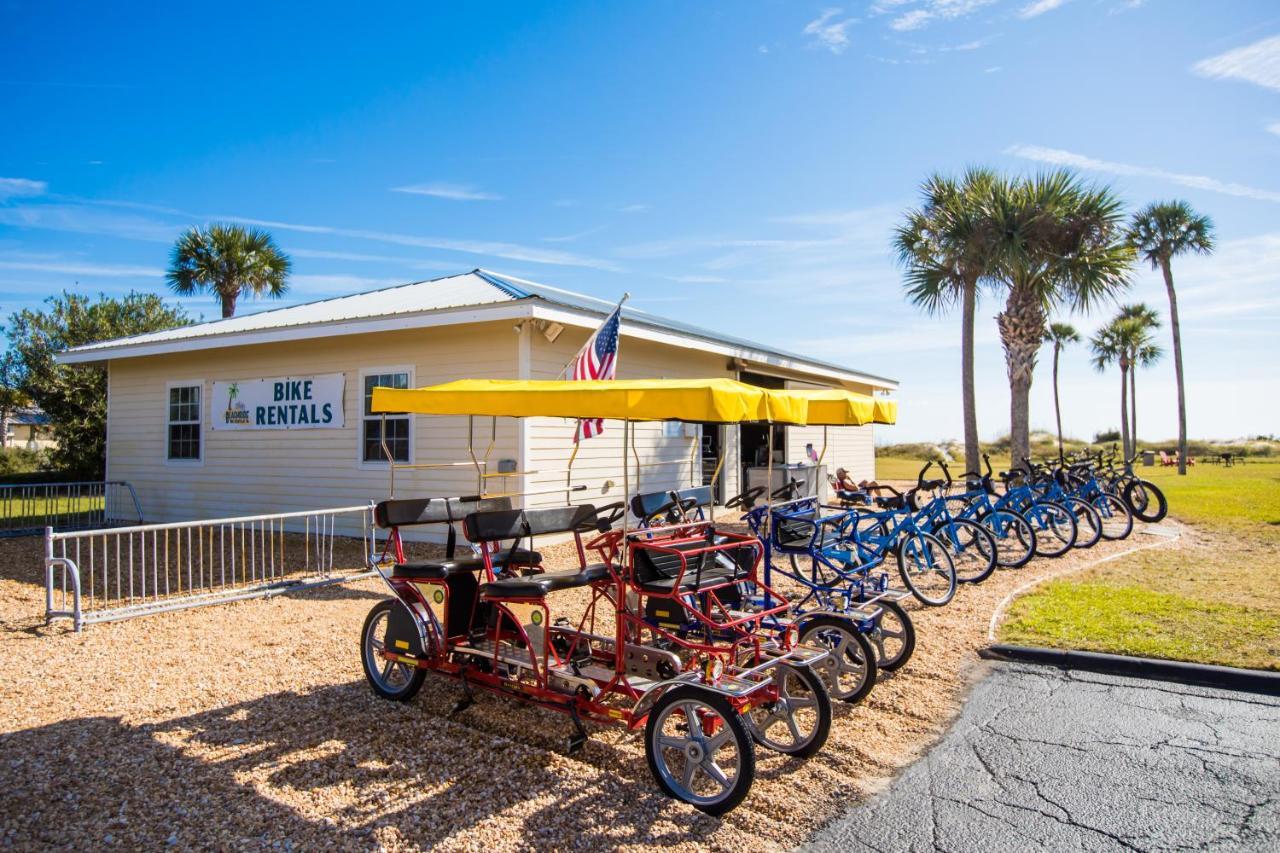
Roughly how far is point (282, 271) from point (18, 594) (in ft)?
63.8

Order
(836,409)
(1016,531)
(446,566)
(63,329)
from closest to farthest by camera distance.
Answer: (446,566), (836,409), (1016,531), (63,329)

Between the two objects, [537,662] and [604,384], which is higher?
[604,384]

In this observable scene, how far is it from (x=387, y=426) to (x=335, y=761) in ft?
24.9

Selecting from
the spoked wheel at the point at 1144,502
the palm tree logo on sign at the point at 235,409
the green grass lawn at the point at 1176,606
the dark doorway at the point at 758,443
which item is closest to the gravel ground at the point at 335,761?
the green grass lawn at the point at 1176,606

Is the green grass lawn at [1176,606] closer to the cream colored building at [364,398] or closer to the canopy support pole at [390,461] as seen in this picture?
the cream colored building at [364,398]

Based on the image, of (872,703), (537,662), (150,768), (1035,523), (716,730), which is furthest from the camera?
(1035,523)

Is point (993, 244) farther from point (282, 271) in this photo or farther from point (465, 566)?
point (282, 271)

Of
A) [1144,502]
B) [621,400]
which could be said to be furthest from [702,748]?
[1144,502]

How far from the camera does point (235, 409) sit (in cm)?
1281

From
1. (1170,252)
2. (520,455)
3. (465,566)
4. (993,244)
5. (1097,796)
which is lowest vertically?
(1097,796)

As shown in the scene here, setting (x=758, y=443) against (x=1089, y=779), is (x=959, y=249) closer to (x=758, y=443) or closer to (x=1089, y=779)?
(x=758, y=443)

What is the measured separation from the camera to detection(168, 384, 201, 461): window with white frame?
13.4 meters

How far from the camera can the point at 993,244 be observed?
57.0ft

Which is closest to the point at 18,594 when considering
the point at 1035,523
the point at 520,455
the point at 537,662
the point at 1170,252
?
the point at 520,455
